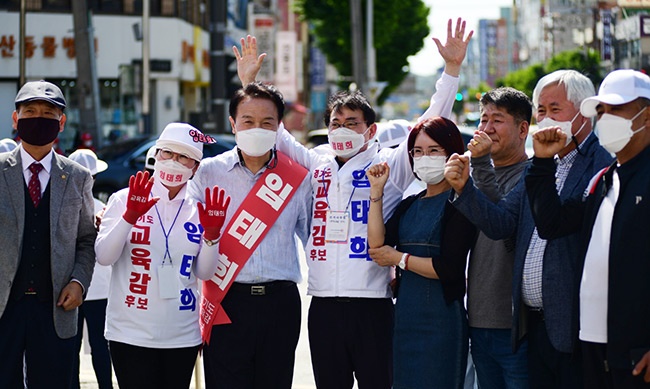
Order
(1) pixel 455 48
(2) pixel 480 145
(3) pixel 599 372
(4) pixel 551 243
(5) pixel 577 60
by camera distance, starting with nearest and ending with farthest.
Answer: (3) pixel 599 372 < (4) pixel 551 243 < (2) pixel 480 145 < (1) pixel 455 48 < (5) pixel 577 60

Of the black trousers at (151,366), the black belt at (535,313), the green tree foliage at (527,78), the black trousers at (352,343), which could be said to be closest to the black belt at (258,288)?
the black trousers at (352,343)

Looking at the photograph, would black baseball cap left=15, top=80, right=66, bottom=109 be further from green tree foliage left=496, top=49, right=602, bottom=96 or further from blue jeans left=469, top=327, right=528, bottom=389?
green tree foliage left=496, top=49, right=602, bottom=96

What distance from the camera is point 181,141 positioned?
5.46 metres

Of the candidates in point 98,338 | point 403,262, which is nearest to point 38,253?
point 403,262

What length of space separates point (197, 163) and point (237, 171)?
10.4 inches

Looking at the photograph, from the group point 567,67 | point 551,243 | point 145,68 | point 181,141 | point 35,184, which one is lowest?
point 551,243

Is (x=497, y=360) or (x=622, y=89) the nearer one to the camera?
(x=622, y=89)

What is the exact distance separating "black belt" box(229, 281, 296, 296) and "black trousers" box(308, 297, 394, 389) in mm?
263

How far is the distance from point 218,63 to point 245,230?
2421 centimetres

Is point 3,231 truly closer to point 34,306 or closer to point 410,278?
point 34,306

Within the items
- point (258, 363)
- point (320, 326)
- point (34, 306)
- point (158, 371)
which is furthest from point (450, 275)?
point (34, 306)

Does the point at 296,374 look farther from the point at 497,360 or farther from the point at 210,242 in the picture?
the point at 497,360

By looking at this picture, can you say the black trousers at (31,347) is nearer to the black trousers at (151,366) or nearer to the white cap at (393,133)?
the black trousers at (151,366)

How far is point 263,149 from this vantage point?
5629 millimetres
